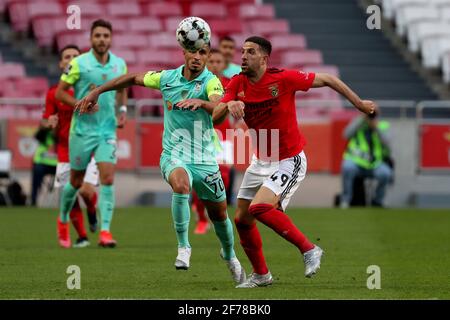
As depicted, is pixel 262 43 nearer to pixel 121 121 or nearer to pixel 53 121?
pixel 121 121

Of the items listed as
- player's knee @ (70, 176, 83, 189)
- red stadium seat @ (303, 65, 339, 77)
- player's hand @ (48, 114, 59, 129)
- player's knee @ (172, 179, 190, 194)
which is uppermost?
player's hand @ (48, 114, 59, 129)

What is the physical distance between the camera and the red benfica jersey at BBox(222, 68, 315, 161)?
1115cm

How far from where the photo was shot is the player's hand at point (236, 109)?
10234mm

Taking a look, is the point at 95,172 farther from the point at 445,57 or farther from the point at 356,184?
the point at 445,57

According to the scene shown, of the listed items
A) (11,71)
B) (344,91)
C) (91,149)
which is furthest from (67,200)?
(11,71)

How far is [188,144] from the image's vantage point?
11625 millimetres

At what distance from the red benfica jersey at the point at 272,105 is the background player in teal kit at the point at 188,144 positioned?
0.24 metres

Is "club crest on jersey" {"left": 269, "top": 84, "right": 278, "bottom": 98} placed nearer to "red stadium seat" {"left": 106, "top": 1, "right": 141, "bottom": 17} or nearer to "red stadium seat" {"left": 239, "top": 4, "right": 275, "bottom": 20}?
"red stadium seat" {"left": 106, "top": 1, "right": 141, "bottom": 17}

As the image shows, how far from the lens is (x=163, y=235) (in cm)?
1708

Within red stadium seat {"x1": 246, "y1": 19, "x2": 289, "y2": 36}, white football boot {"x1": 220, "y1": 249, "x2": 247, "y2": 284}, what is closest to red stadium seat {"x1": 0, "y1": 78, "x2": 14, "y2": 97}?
red stadium seat {"x1": 246, "y1": 19, "x2": 289, "y2": 36}

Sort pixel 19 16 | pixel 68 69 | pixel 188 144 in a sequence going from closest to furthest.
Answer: pixel 188 144
pixel 68 69
pixel 19 16

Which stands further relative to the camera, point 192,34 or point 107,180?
point 107,180

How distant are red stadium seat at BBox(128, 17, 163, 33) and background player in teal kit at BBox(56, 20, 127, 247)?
12097 millimetres

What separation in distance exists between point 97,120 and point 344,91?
4.68m
